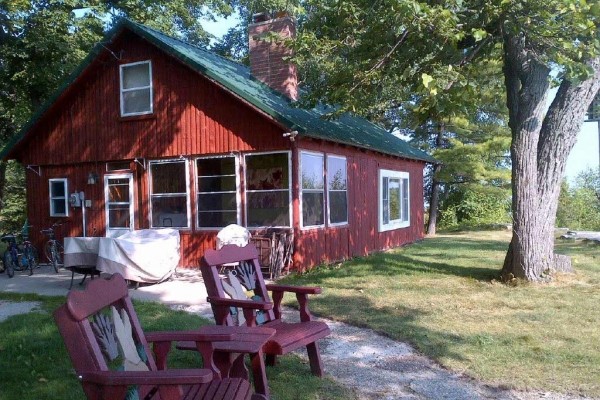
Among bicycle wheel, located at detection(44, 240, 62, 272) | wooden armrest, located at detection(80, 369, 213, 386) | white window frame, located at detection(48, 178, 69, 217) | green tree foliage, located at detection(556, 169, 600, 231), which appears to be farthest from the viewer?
green tree foliage, located at detection(556, 169, 600, 231)

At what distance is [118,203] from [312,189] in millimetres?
4765

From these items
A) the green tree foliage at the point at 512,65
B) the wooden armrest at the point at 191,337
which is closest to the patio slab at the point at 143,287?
the green tree foliage at the point at 512,65

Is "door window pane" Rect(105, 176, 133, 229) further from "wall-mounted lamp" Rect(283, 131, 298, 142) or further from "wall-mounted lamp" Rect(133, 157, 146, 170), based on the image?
"wall-mounted lamp" Rect(283, 131, 298, 142)

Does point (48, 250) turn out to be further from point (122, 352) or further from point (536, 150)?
point (536, 150)

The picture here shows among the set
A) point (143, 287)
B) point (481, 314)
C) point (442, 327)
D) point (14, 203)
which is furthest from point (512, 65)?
point (14, 203)

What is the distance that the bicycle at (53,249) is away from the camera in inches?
454

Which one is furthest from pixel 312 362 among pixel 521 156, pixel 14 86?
pixel 14 86

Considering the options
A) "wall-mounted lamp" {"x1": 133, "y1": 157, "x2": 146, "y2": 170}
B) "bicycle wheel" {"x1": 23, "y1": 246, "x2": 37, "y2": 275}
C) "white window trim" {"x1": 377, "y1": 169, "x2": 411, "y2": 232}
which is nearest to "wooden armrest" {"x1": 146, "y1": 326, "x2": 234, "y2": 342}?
"wall-mounted lamp" {"x1": 133, "y1": 157, "x2": 146, "y2": 170}

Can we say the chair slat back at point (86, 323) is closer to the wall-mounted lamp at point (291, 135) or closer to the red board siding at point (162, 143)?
the wall-mounted lamp at point (291, 135)

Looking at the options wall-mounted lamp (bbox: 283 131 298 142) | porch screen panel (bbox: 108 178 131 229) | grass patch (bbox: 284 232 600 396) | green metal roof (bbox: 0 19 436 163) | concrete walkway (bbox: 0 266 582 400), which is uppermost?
green metal roof (bbox: 0 19 436 163)

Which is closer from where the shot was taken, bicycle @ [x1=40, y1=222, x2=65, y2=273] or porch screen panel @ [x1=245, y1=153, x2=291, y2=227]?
porch screen panel @ [x1=245, y1=153, x2=291, y2=227]

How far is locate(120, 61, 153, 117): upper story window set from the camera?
39.3 ft

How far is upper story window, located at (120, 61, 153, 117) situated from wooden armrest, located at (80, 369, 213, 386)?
401 inches

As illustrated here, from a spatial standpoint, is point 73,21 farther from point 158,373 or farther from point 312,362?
point 158,373
